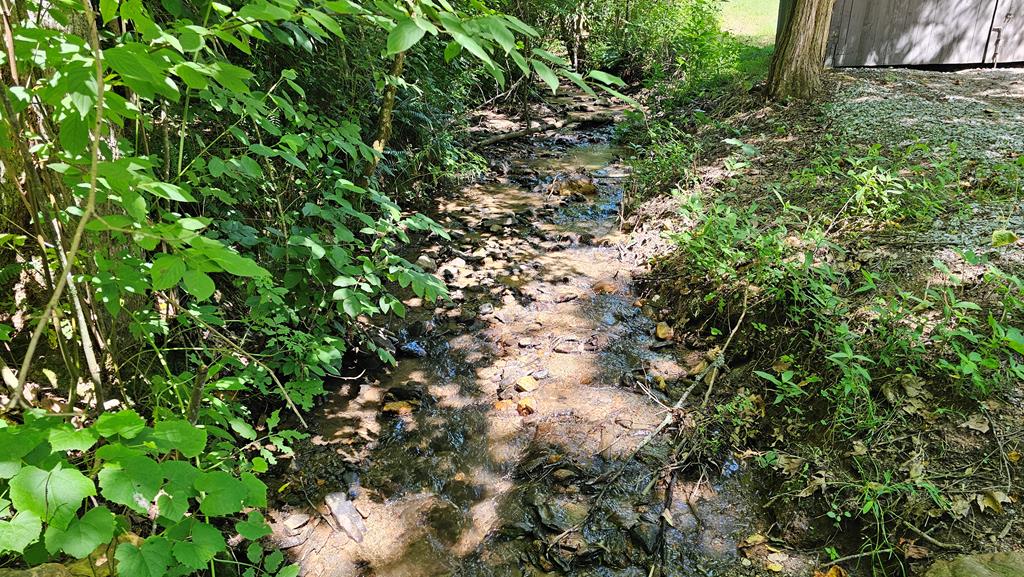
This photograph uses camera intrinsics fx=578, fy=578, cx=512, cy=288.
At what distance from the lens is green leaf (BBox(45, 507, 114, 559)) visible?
125cm

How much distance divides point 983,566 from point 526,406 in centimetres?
217

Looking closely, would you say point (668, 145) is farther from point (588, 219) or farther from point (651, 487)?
point (651, 487)

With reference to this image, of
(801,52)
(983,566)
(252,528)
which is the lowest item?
(983,566)

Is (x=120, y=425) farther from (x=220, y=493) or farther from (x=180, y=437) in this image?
(x=220, y=493)

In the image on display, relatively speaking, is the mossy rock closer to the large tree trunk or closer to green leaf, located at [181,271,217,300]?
green leaf, located at [181,271,217,300]

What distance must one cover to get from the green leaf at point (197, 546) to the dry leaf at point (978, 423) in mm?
2998

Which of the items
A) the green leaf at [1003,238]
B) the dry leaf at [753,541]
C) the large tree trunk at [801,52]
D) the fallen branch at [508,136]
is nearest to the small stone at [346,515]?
the dry leaf at [753,541]

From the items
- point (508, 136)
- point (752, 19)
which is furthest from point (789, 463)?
point (752, 19)

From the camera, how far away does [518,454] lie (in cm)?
323

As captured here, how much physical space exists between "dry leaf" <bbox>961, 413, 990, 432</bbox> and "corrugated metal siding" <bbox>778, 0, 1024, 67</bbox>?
7.08 meters

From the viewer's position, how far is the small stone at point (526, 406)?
3496 mm

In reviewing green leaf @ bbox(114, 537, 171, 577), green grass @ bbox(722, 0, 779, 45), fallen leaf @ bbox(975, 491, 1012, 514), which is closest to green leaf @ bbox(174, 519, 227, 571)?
green leaf @ bbox(114, 537, 171, 577)

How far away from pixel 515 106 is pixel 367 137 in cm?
535

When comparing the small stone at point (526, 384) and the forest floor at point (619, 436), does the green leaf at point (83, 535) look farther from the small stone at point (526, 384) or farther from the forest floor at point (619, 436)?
the small stone at point (526, 384)
